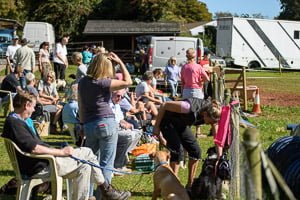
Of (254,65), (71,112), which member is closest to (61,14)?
(254,65)

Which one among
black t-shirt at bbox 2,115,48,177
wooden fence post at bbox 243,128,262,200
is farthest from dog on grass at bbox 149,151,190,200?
wooden fence post at bbox 243,128,262,200

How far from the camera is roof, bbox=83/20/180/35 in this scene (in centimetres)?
4469

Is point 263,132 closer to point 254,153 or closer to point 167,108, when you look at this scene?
point 167,108

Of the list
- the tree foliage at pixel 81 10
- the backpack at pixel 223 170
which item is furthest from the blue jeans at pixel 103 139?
the tree foliage at pixel 81 10

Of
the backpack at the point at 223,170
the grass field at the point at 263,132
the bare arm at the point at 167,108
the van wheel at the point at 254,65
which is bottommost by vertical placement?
the van wheel at the point at 254,65

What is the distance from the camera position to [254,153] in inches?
104

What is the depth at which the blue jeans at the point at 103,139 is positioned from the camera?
247 inches

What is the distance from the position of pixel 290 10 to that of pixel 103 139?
7240cm

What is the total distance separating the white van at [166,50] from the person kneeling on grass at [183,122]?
1555cm

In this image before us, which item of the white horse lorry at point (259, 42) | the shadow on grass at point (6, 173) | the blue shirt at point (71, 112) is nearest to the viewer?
the shadow on grass at point (6, 173)

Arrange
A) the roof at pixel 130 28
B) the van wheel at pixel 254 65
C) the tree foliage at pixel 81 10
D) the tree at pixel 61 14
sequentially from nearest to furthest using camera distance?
the van wheel at pixel 254 65
the roof at pixel 130 28
the tree at pixel 61 14
the tree foliage at pixel 81 10

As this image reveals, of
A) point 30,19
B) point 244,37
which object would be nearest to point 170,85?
point 244,37

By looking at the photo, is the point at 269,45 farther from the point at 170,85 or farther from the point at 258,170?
the point at 258,170

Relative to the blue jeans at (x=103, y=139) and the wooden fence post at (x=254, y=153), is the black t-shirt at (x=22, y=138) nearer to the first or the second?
Result: the blue jeans at (x=103, y=139)
